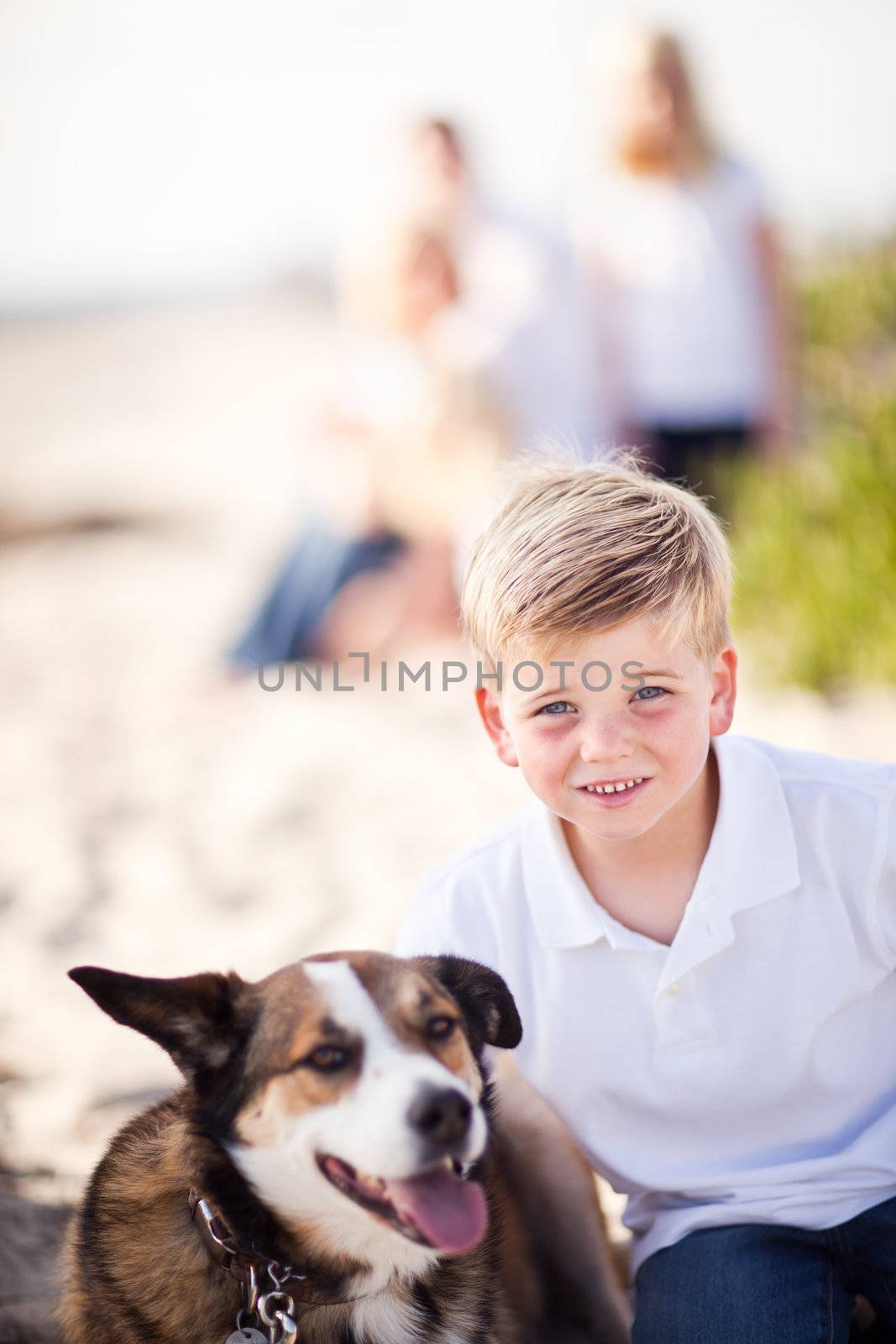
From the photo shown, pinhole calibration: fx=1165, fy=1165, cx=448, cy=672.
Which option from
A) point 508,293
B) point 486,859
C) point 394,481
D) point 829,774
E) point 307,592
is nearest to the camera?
point 829,774

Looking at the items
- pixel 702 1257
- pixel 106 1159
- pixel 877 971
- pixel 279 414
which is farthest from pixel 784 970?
pixel 279 414

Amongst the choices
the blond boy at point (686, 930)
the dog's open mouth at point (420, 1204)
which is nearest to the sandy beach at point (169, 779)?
the dog's open mouth at point (420, 1204)

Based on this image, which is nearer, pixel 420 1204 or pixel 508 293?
pixel 420 1204

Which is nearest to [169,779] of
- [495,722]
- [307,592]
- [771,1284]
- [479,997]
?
[307,592]

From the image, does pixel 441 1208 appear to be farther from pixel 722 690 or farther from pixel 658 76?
pixel 658 76

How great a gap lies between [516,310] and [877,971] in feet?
12.0

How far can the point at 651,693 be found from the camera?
5.68 feet

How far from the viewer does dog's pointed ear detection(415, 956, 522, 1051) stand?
1738mm

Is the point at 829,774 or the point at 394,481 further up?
the point at 394,481

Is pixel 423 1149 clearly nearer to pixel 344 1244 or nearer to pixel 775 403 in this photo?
pixel 344 1244

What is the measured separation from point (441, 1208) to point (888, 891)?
0.81 metres

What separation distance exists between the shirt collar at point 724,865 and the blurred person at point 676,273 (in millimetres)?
2970

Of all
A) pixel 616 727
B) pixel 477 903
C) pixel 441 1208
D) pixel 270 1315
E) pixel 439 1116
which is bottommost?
pixel 270 1315

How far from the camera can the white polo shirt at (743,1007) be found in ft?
5.83
